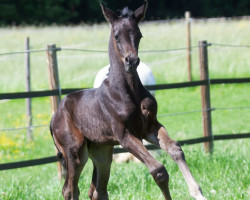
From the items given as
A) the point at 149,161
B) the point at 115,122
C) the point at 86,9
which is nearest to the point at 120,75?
the point at 115,122

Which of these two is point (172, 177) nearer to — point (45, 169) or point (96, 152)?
point (96, 152)

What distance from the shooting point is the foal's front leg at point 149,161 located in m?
4.28

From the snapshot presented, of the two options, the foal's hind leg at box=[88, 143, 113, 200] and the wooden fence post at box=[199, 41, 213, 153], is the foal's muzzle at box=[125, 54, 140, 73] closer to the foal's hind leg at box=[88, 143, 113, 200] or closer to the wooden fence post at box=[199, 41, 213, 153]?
Result: the foal's hind leg at box=[88, 143, 113, 200]

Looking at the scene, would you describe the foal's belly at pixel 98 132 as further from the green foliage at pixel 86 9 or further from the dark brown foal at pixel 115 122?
the green foliage at pixel 86 9

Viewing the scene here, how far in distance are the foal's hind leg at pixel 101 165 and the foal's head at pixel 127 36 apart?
1.11m

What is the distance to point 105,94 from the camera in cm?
484

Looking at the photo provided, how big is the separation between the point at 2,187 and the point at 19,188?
218 mm

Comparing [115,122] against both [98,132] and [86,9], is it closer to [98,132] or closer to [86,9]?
[98,132]

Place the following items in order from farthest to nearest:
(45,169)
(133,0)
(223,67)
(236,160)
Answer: (133,0)
(223,67)
(45,169)
(236,160)

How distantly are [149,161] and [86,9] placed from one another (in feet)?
144

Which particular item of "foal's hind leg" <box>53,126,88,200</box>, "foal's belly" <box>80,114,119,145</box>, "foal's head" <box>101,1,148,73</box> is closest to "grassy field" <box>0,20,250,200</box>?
"foal's hind leg" <box>53,126,88,200</box>

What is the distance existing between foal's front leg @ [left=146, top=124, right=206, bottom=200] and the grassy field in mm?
1180

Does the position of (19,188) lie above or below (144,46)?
above

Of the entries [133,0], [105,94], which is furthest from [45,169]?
[133,0]
